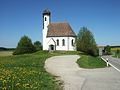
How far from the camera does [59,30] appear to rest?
70.4 metres

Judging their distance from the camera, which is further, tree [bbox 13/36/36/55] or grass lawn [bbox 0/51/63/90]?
tree [bbox 13/36/36/55]

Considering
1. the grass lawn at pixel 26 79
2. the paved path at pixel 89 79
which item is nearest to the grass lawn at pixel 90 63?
the paved path at pixel 89 79

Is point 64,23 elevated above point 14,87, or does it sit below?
above

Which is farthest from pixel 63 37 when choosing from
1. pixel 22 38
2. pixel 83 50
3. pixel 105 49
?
pixel 105 49

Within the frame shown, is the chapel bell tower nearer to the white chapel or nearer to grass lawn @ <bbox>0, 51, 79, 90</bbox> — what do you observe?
the white chapel

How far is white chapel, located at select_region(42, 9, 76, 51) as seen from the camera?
69.4 meters

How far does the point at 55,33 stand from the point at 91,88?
2311 inches

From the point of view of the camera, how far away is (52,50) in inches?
2736

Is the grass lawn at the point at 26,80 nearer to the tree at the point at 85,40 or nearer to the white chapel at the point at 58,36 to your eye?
the tree at the point at 85,40

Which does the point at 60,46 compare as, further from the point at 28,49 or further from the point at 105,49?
the point at 105,49

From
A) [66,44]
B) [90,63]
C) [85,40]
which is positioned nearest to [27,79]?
[90,63]

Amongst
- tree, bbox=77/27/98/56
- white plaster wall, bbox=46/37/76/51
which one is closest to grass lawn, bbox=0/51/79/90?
tree, bbox=77/27/98/56

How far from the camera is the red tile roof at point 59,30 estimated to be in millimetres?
69562

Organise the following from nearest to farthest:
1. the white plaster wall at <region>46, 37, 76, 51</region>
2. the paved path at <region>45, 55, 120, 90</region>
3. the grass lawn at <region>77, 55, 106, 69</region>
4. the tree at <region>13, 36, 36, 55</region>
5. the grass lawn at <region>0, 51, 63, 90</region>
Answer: the grass lawn at <region>0, 51, 63, 90</region> → the paved path at <region>45, 55, 120, 90</region> → the grass lawn at <region>77, 55, 106, 69</region> → the tree at <region>13, 36, 36, 55</region> → the white plaster wall at <region>46, 37, 76, 51</region>
